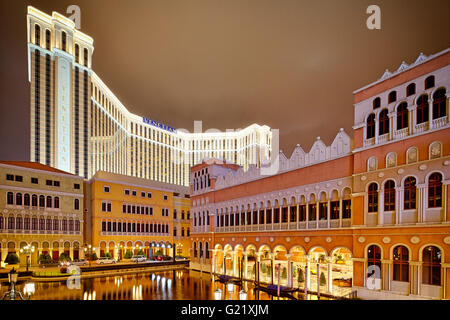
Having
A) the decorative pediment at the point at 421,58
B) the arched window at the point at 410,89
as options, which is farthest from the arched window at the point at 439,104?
the decorative pediment at the point at 421,58

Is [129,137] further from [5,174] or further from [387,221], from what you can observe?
[387,221]

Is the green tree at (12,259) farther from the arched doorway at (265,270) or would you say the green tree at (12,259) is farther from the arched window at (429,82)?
the arched window at (429,82)

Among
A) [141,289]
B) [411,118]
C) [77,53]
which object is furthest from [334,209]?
[77,53]

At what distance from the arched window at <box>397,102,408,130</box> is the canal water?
1017 cm

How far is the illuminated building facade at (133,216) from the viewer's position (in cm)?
3834

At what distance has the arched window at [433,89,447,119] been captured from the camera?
13234mm

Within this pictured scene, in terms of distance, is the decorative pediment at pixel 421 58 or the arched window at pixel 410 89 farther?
the arched window at pixel 410 89

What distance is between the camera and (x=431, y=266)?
1327 cm

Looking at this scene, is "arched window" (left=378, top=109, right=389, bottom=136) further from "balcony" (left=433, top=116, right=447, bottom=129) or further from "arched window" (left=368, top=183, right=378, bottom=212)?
"arched window" (left=368, top=183, right=378, bottom=212)

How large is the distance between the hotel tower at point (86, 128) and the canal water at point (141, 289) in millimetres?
27342

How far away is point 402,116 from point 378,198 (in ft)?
13.3

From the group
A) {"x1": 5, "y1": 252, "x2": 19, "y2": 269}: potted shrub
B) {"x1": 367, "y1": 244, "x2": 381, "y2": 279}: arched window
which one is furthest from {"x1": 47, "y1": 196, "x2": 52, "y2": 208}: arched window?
{"x1": 367, "y1": 244, "x2": 381, "y2": 279}: arched window

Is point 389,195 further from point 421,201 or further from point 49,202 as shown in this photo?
point 49,202

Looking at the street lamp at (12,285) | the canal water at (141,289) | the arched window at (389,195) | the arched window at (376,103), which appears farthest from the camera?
the canal water at (141,289)
